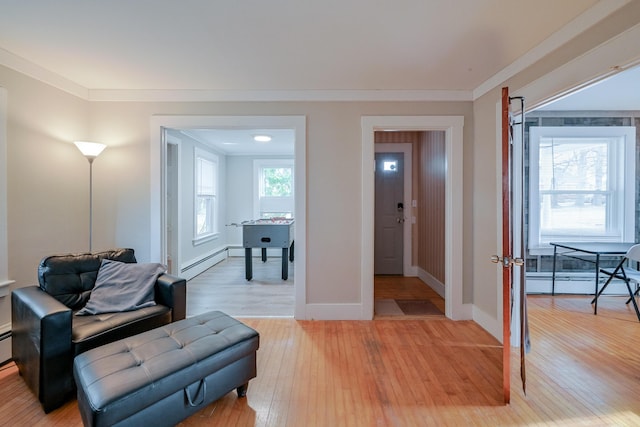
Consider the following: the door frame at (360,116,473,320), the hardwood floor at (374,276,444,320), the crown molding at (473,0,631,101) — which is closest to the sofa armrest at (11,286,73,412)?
the door frame at (360,116,473,320)

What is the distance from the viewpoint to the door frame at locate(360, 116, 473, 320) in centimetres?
302

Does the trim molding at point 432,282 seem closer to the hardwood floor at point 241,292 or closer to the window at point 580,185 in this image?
the window at point 580,185

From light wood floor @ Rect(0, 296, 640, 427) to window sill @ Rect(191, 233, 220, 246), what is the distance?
2.62 m

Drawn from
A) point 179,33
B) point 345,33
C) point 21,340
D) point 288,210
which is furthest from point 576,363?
point 288,210

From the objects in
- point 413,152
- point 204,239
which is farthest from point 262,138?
point 413,152

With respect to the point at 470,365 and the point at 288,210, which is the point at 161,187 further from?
the point at 288,210

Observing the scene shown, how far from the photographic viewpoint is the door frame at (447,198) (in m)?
3.02

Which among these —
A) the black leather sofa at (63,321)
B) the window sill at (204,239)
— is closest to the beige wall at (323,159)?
the black leather sofa at (63,321)

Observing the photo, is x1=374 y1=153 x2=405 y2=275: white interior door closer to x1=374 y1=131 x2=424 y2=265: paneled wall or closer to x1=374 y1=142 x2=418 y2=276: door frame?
x1=374 y1=142 x2=418 y2=276: door frame

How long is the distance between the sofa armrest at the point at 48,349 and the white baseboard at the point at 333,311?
1.90 m

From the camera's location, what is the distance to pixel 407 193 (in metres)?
4.96

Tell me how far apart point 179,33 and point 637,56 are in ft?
8.63

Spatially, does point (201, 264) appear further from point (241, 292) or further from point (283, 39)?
point (283, 39)

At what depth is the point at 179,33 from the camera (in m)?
2.00
